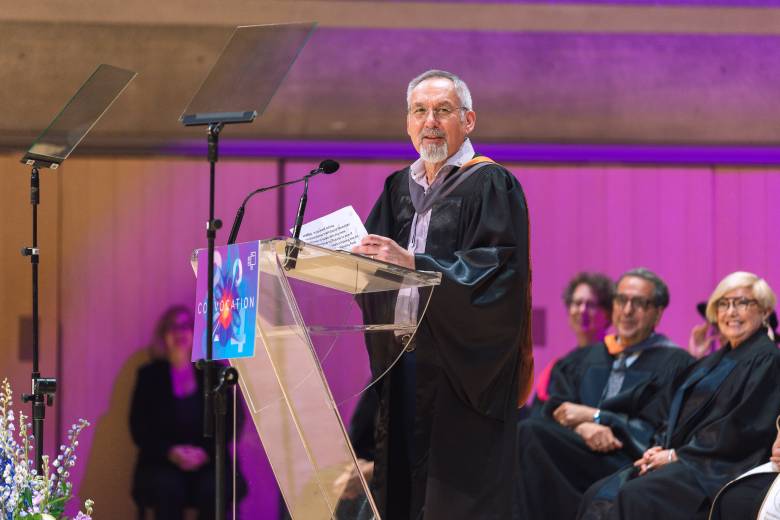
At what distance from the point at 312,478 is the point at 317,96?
14.1 feet

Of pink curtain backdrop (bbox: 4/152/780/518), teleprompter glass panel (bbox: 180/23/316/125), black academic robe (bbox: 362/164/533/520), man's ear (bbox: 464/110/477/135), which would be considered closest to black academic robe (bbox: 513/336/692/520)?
pink curtain backdrop (bbox: 4/152/780/518)

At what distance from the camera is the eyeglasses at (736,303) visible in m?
5.23

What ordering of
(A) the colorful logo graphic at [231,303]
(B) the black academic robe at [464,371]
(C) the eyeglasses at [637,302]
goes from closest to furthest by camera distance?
(A) the colorful logo graphic at [231,303] → (B) the black academic robe at [464,371] → (C) the eyeglasses at [637,302]

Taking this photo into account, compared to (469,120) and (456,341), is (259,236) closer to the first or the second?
(469,120)

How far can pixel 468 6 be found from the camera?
22.4ft

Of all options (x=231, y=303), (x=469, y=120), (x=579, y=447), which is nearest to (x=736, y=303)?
(x=579, y=447)

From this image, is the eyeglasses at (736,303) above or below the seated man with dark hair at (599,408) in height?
above

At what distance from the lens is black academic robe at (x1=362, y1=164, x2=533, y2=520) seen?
3.23 m

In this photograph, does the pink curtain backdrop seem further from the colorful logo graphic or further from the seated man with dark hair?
the colorful logo graphic

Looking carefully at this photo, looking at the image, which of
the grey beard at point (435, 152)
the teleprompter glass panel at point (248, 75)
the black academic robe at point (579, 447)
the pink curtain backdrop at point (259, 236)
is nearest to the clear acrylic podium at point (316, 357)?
the teleprompter glass panel at point (248, 75)

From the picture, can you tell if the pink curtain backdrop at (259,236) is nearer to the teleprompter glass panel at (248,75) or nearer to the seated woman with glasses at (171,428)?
the seated woman with glasses at (171,428)

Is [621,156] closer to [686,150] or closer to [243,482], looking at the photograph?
[686,150]

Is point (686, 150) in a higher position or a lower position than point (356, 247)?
higher

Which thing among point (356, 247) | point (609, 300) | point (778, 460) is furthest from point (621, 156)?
point (356, 247)
